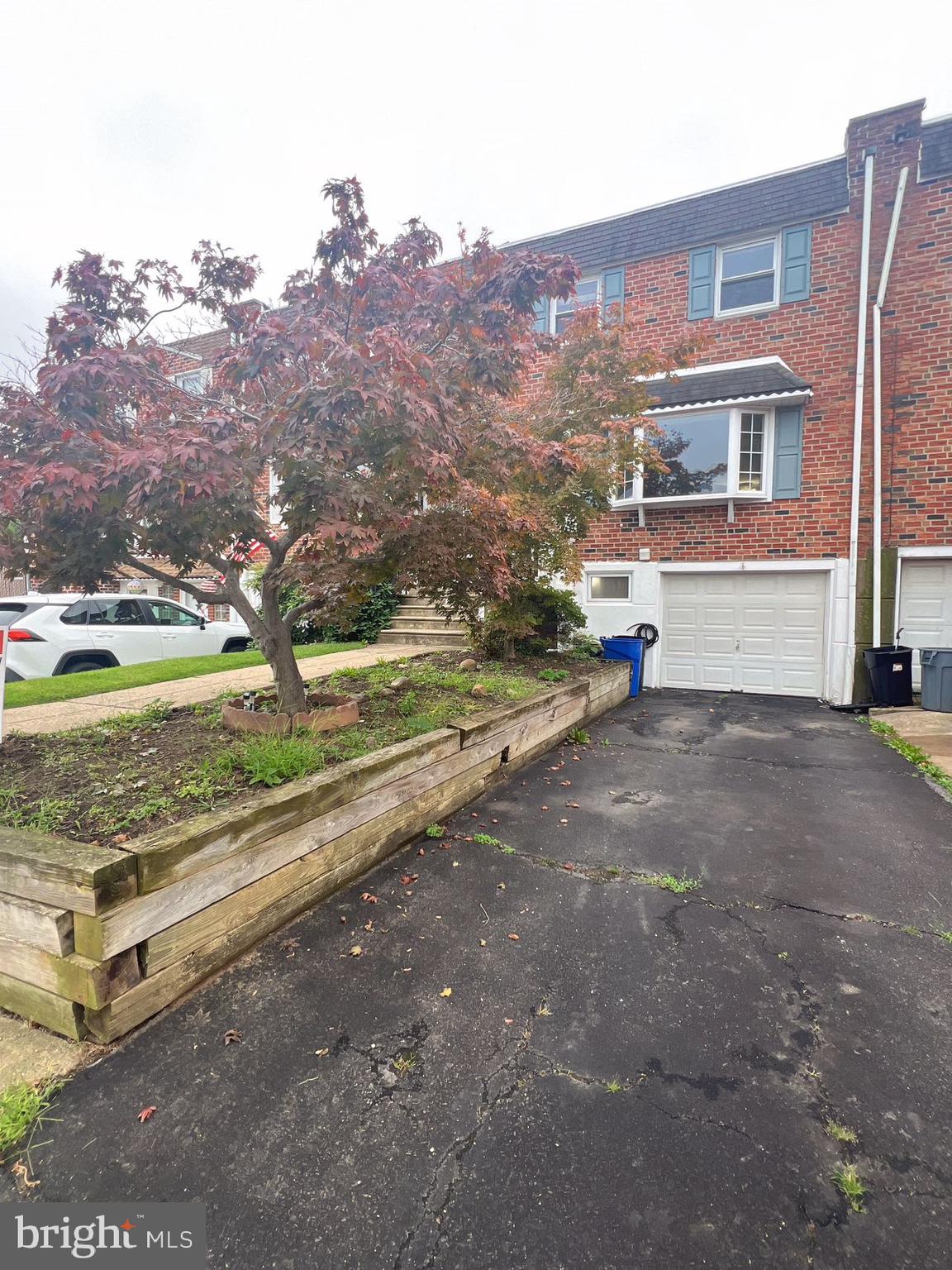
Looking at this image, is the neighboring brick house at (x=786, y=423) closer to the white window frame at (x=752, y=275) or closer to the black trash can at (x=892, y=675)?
the white window frame at (x=752, y=275)

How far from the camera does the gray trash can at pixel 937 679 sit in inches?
323

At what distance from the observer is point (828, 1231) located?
61.8 inches

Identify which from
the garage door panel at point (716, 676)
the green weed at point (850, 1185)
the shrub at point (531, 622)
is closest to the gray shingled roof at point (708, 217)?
the shrub at point (531, 622)

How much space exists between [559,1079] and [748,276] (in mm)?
12018

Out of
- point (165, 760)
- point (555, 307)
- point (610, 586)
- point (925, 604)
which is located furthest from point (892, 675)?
point (165, 760)

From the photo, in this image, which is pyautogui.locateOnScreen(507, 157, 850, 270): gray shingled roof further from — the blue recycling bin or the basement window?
the blue recycling bin

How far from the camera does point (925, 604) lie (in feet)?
30.1

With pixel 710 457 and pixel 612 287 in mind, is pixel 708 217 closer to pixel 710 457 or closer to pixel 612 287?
pixel 612 287

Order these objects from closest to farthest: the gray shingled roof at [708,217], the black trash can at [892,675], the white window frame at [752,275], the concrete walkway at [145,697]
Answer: the concrete walkway at [145,697], the black trash can at [892,675], the gray shingled roof at [708,217], the white window frame at [752,275]

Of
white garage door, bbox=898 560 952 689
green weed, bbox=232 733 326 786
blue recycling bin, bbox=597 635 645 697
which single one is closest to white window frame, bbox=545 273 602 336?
blue recycling bin, bbox=597 635 645 697

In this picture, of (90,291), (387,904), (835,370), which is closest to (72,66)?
(90,291)

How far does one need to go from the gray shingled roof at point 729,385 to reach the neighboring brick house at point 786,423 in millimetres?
38

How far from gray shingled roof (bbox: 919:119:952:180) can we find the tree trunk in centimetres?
1149

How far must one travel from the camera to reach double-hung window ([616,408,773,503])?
32.3ft
